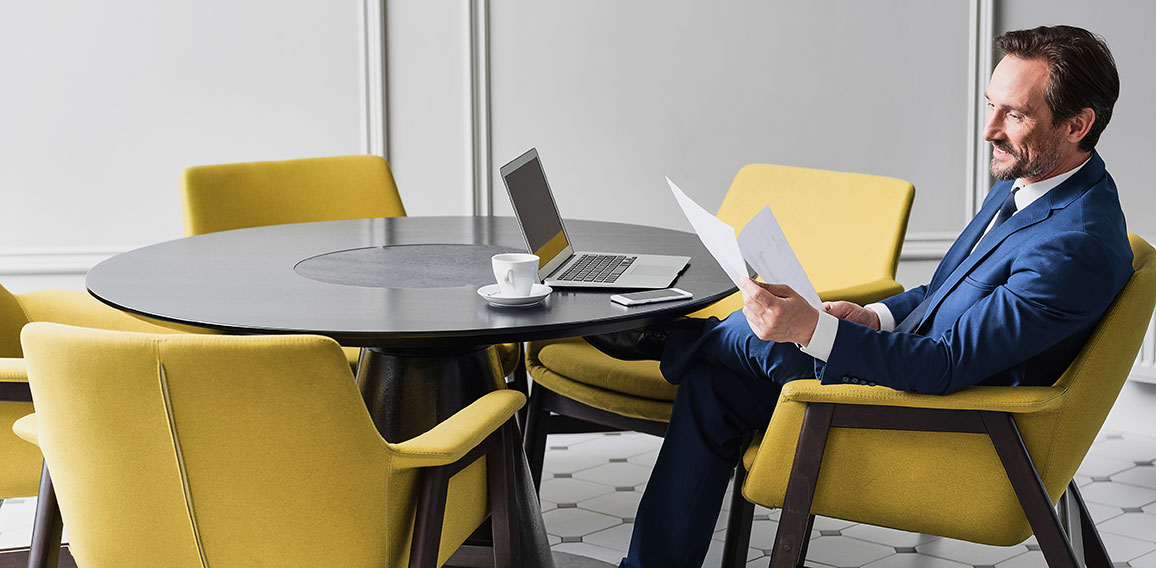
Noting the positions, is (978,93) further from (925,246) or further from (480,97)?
(480,97)

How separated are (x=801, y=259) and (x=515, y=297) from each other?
122 cm

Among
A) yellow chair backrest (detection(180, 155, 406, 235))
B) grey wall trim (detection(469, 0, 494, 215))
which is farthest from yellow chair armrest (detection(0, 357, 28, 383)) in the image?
grey wall trim (detection(469, 0, 494, 215))

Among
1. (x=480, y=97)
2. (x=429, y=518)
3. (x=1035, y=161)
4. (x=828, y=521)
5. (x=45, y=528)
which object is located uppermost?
(x=480, y=97)

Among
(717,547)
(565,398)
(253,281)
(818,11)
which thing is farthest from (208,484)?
(818,11)

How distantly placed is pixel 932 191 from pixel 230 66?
7.78 feet

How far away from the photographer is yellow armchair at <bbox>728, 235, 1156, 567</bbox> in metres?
1.72

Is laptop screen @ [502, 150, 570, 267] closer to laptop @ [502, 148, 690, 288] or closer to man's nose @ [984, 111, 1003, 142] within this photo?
laptop @ [502, 148, 690, 288]

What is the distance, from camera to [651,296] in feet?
6.28

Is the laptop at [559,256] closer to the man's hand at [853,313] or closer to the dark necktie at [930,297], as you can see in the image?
the man's hand at [853,313]

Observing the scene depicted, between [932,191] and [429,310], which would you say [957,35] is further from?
[429,310]

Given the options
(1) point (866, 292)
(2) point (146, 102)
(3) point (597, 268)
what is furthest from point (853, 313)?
(2) point (146, 102)

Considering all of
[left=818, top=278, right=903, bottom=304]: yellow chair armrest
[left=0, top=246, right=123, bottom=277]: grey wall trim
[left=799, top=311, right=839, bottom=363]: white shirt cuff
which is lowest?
[left=0, top=246, right=123, bottom=277]: grey wall trim

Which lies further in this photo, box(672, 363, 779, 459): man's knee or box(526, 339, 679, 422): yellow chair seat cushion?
box(526, 339, 679, 422): yellow chair seat cushion

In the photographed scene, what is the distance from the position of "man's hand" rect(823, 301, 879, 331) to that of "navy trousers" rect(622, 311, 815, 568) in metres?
0.21
